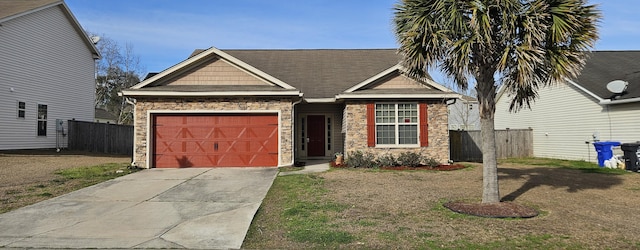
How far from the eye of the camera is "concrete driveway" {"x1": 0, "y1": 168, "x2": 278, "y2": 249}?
5.37m

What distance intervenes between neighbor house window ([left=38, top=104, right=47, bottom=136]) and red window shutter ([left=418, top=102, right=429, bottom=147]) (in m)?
18.8

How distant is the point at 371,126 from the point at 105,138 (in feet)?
48.1

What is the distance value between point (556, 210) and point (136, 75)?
43.0 metres

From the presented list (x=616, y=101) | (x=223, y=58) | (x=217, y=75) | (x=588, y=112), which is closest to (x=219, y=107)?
(x=217, y=75)

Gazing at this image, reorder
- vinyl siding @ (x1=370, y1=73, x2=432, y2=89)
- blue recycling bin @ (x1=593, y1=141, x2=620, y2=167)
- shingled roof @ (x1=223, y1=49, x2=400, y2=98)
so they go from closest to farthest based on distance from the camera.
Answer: blue recycling bin @ (x1=593, y1=141, x2=620, y2=167) → vinyl siding @ (x1=370, y1=73, x2=432, y2=89) → shingled roof @ (x1=223, y1=49, x2=400, y2=98)

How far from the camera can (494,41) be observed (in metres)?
7.05

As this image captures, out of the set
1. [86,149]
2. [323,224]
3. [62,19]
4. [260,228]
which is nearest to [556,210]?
[323,224]

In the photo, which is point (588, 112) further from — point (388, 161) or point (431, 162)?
point (388, 161)

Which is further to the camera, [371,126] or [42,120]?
[42,120]

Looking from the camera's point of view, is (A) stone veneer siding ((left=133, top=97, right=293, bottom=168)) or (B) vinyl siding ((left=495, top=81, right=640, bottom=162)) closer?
(A) stone veneer siding ((left=133, top=97, right=293, bottom=168))

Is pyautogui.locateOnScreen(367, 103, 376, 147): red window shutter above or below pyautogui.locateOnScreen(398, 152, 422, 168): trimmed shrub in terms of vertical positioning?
above

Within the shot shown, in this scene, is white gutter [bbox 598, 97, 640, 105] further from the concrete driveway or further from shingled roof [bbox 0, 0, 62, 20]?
shingled roof [bbox 0, 0, 62, 20]

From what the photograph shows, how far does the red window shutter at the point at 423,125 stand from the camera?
534 inches

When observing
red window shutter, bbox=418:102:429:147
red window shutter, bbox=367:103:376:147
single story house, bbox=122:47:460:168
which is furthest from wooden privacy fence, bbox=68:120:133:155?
red window shutter, bbox=418:102:429:147
